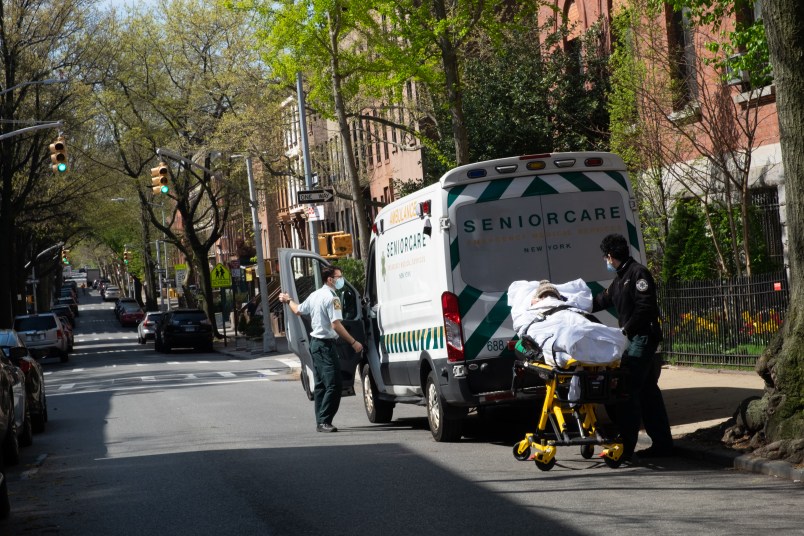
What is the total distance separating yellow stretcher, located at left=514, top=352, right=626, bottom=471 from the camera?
996 cm

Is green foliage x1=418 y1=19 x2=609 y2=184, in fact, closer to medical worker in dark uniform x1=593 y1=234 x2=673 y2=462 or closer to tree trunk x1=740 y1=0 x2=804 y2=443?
medical worker in dark uniform x1=593 y1=234 x2=673 y2=462

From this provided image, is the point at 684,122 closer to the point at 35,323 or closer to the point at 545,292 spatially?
the point at 545,292

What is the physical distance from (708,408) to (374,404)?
13.9ft

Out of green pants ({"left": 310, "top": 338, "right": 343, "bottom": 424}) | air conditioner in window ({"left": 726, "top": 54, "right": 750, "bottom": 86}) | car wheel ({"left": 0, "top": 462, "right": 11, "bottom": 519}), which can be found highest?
air conditioner in window ({"left": 726, "top": 54, "right": 750, "bottom": 86})

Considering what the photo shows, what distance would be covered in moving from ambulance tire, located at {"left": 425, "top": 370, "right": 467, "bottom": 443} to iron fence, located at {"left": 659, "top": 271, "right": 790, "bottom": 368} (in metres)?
6.19

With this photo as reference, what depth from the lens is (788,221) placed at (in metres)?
10.2

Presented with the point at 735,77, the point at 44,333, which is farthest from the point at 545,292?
the point at 44,333

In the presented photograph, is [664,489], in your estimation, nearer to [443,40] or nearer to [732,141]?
[732,141]

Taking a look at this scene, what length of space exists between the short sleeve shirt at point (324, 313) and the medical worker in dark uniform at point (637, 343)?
14.1 feet

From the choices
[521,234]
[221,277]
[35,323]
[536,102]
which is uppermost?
[536,102]

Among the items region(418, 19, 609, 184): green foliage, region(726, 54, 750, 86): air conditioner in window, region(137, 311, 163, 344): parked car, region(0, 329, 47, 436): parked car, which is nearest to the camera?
region(0, 329, 47, 436): parked car

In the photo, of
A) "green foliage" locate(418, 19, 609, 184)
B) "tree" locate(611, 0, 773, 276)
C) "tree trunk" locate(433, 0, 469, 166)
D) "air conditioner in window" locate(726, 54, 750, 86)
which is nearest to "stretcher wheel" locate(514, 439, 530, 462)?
"tree" locate(611, 0, 773, 276)

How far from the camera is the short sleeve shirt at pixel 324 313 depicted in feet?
47.2

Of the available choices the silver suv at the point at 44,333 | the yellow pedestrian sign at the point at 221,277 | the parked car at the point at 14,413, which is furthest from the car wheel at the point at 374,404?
the yellow pedestrian sign at the point at 221,277
